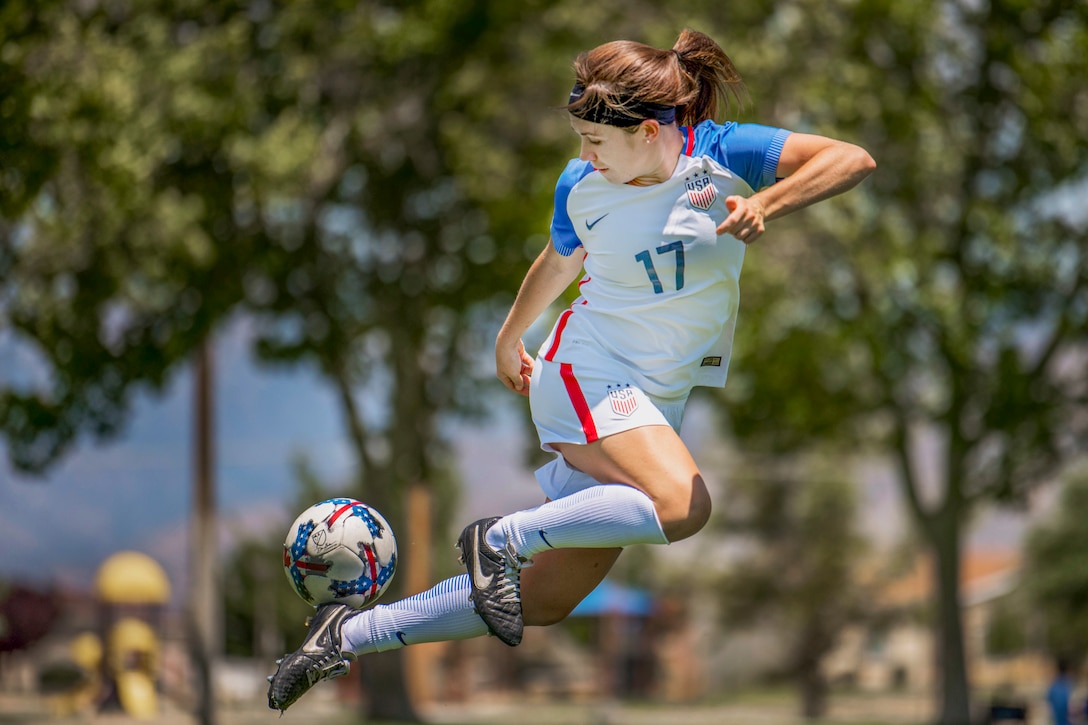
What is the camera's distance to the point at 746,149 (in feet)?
15.4

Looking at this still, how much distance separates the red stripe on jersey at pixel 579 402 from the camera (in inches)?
184

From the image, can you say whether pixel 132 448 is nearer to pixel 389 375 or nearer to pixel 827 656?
pixel 389 375

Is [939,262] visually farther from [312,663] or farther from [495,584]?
[312,663]

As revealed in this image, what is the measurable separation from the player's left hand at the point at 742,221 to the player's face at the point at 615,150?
1.73 feet

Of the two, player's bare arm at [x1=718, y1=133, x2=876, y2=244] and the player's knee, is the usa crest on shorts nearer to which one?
the player's knee

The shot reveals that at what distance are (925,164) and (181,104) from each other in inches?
423

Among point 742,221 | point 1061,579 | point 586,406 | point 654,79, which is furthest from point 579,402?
point 1061,579

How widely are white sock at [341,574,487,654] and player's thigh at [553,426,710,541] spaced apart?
66 centimetres

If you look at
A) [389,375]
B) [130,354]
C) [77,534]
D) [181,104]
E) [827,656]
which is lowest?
[827,656]

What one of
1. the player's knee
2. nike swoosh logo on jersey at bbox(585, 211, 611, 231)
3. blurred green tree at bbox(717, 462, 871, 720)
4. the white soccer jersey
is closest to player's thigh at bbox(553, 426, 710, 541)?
the player's knee

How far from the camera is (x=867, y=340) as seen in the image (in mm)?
20484

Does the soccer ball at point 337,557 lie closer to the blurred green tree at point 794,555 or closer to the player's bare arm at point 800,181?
the player's bare arm at point 800,181

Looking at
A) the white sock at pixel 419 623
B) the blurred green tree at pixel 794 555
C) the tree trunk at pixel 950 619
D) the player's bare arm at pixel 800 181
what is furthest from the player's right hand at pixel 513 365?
the blurred green tree at pixel 794 555

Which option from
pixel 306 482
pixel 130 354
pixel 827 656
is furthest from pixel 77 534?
pixel 306 482
